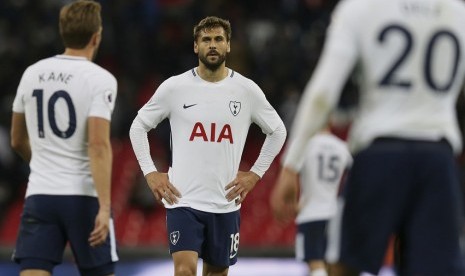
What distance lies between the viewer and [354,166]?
4688 mm

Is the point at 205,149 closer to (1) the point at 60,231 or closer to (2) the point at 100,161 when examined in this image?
(2) the point at 100,161

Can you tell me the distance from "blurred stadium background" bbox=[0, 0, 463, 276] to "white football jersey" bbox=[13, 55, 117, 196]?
6.18 meters

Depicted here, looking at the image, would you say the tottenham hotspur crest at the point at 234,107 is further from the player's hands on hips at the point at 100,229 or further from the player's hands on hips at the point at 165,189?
the player's hands on hips at the point at 100,229

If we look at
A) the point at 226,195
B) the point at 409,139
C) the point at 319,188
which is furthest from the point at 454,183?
the point at 319,188

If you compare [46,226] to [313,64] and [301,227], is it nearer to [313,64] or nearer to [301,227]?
[301,227]

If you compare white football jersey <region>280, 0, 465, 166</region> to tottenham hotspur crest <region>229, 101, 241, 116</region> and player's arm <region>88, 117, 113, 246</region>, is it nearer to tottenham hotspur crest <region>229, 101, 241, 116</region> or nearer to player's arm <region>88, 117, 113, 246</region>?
player's arm <region>88, 117, 113, 246</region>

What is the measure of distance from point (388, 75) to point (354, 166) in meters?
0.41

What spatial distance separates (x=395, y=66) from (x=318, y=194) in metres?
5.28

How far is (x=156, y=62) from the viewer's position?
51.3 ft

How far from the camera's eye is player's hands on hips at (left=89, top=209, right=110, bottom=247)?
20.0ft

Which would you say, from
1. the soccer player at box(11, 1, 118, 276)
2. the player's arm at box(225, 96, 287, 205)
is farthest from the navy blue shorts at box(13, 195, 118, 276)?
the player's arm at box(225, 96, 287, 205)

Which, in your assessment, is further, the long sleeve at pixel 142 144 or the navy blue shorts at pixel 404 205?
the long sleeve at pixel 142 144

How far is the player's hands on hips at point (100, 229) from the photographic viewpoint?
6.09 meters

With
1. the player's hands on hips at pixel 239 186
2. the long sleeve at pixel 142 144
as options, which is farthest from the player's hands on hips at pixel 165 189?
the player's hands on hips at pixel 239 186
